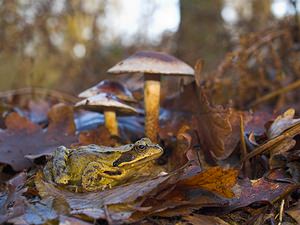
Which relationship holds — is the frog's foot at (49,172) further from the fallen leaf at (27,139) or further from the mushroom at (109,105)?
the mushroom at (109,105)

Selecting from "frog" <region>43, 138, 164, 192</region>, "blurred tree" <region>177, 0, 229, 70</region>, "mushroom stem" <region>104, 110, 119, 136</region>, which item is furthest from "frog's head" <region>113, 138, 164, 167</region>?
"blurred tree" <region>177, 0, 229, 70</region>

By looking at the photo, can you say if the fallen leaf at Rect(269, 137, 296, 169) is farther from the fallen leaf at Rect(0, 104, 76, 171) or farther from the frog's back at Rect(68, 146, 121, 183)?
the fallen leaf at Rect(0, 104, 76, 171)

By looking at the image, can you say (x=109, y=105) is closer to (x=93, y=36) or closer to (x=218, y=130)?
(x=218, y=130)

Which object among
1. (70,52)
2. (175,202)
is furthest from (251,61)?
(70,52)

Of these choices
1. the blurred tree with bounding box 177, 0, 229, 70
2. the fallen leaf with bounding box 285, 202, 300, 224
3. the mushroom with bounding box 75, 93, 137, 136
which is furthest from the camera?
the blurred tree with bounding box 177, 0, 229, 70

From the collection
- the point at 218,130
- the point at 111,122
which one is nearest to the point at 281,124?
the point at 218,130
